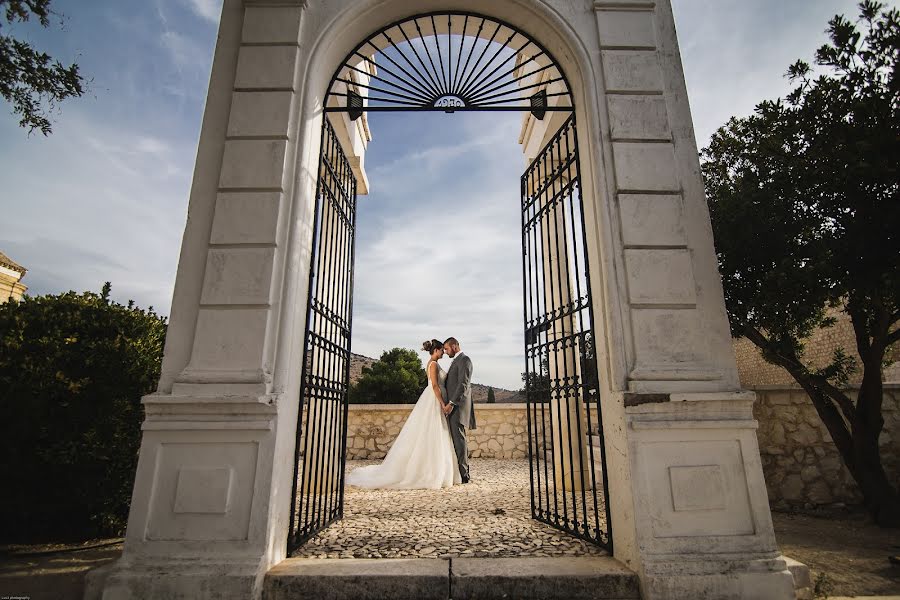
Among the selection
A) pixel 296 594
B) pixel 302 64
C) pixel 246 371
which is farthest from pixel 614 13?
pixel 296 594

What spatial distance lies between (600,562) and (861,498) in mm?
5197

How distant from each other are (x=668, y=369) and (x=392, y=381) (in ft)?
41.0

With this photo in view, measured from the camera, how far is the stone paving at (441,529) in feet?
10.4

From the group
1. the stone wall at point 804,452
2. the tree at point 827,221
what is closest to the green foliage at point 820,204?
the tree at point 827,221

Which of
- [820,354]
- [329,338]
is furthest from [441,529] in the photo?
[820,354]

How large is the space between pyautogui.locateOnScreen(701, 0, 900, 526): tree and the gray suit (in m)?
3.67

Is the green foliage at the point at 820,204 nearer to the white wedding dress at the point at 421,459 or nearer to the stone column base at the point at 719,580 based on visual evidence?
the stone column base at the point at 719,580

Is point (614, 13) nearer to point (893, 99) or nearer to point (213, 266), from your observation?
point (893, 99)

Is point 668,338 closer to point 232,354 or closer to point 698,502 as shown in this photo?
point 698,502

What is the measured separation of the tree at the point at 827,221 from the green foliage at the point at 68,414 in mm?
6235

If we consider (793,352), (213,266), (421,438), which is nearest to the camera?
(213,266)

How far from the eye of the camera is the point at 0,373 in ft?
11.5

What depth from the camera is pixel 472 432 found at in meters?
9.38

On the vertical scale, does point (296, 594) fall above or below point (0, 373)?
below
